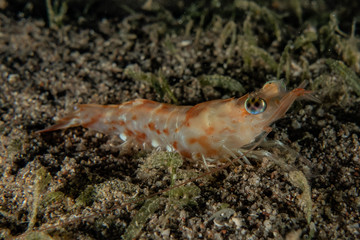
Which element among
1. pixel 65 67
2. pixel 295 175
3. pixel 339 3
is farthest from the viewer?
pixel 339 3

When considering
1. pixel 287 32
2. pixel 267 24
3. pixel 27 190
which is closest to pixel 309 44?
pixel 287 32

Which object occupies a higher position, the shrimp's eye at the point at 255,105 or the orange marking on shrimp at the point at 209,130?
the shrimp's eye at the point at 255,105

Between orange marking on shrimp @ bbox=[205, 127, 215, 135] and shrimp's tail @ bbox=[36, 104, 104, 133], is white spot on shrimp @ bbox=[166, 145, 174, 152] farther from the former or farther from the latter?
shrimp's tail @ bbox=[36, 104, 104, 133]

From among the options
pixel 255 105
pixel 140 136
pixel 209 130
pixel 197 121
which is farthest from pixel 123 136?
pixel 255 105

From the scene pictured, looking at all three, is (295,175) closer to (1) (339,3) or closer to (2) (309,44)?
(2) (309,44)

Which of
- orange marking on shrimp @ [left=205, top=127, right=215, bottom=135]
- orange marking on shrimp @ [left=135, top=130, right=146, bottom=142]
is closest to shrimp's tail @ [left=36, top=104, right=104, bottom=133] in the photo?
orange marking on shrimp @ [left=135, top=130, right=146, bottom=142]

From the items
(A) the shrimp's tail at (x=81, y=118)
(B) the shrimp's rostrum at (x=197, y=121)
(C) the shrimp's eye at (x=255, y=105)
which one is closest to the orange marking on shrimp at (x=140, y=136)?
(B) the shrimp's rostrum at (x=197, y=121)

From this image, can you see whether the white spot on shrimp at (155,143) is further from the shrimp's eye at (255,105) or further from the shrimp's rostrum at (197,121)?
the shrimp's eye at (255,105)

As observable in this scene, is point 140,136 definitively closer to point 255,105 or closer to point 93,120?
point 93,120

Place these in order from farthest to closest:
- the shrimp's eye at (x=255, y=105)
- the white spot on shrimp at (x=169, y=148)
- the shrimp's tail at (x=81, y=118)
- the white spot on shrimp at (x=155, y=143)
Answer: the shrimp's tail at (x=81, y=118) < the white spot on shrimp at (x=155, y=143) < the white spot on shrimp at (x=169, y=148) < the shrimp's eye at (x=255, y=105)
